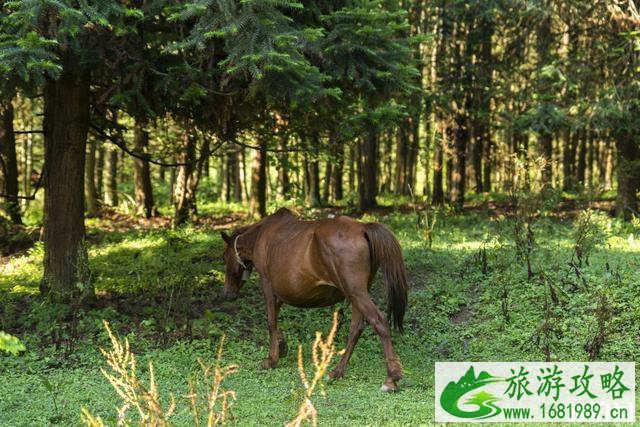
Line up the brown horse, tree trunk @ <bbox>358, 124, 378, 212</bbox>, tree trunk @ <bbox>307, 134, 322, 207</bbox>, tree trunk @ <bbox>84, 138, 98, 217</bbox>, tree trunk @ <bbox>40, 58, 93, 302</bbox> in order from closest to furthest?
the brown horse
tree trunk @ <bbox>40, 58, 93, 302</bbox>
tree trunk @ <bbox>84, 138, 98, 217</bbox>
tree trunk @ <bbox>358, 124, 378, 212</bbox>
tree trunk @ <bbox>307, 134, 322, 207</bbox>

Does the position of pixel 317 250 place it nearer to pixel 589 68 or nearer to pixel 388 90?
pixel 388 90

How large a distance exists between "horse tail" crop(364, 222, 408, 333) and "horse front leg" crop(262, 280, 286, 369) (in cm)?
160

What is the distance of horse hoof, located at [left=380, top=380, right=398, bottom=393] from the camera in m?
7.17

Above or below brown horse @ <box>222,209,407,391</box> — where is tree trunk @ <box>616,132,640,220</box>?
above

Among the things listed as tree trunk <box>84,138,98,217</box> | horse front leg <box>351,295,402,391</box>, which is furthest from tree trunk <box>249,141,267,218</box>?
horse front leg <box>351,295,402,391</box>

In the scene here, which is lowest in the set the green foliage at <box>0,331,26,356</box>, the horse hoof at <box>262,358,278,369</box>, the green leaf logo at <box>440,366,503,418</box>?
the horse hoof at <box>262,358,278,369</box>

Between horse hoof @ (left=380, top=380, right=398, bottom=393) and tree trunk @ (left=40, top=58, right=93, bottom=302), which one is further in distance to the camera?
tree trunk @ (left=40, top=58, right=93, bottom=302)

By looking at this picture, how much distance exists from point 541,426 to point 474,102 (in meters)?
17.2

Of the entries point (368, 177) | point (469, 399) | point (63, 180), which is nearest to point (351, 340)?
point (469, 399)

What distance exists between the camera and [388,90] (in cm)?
938

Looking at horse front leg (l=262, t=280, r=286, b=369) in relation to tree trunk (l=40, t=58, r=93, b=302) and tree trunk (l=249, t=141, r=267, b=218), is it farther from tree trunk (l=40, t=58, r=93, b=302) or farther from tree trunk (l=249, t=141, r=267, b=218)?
tree trunk (l=249, t=141, r=267, b=218)

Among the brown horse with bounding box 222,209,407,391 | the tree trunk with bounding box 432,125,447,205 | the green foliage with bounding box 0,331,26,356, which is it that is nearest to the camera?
the green foliage with bounding box 0,331,26,356

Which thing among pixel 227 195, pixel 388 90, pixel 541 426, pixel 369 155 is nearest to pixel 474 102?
pixel 369 155

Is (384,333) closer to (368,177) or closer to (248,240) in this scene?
(248,240)
